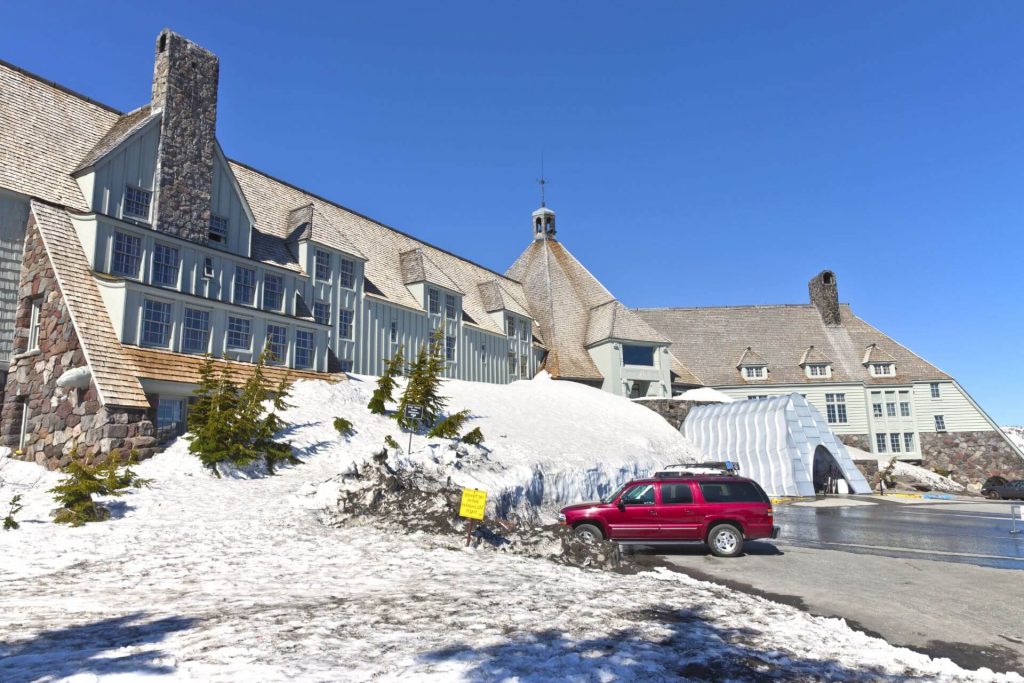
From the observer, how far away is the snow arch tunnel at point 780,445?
31516 mm

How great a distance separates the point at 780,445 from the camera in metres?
31.9

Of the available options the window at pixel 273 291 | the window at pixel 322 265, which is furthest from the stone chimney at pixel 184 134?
the window at pixel 322 265

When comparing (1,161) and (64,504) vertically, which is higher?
(1,161)

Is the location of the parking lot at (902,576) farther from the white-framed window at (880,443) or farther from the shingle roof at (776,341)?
the shingle roof at (776,341)

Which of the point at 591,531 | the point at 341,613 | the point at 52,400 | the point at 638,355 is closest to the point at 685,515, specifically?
the point at 591,531

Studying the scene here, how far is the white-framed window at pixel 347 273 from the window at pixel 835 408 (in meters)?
39.6

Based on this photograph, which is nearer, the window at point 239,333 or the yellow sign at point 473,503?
the yellow sign at point 473,503

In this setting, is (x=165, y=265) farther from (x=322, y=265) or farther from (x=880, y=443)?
(x=880, y=443)

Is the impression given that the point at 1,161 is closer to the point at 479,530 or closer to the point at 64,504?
the point at 64,504

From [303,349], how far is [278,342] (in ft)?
3.89

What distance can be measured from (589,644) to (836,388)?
50973mm

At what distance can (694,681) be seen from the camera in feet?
19.6

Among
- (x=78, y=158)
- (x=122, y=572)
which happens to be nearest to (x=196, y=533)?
(x=122, y=572)

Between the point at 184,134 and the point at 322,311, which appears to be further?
the point at 322,311
